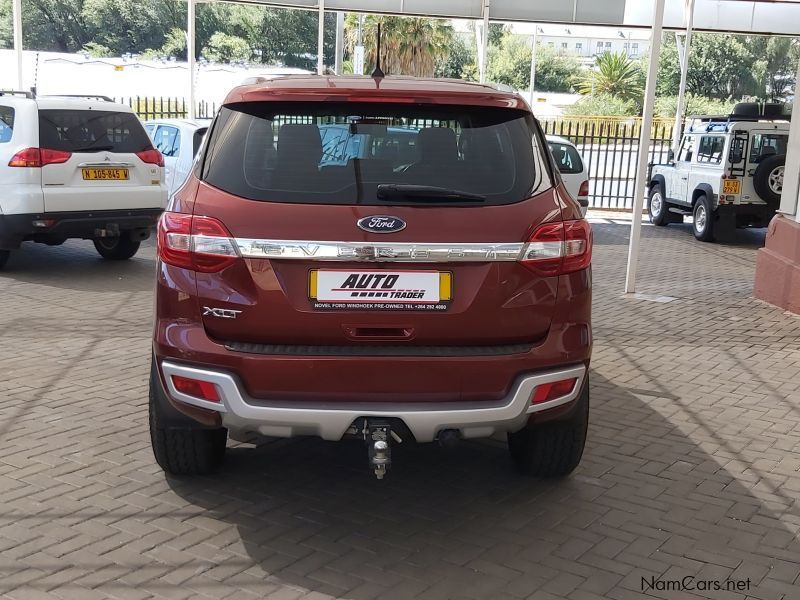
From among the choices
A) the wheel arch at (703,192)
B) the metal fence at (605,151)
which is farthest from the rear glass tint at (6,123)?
the wheel arch at (703,192)

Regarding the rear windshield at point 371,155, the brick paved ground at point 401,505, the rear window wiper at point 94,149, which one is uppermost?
the rear windshield at point 371,155

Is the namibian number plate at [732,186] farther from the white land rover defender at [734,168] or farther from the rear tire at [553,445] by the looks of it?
the rear tire at [553,445]

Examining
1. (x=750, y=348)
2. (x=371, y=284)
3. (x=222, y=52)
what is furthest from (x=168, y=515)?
(x=222, y=52)

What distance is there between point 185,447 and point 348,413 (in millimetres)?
1137

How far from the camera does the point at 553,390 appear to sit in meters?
3.72

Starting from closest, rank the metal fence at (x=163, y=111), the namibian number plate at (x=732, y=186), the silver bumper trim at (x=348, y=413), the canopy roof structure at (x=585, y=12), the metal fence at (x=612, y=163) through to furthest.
Result: the silver bumper trim at (x=348, y=413)
the namibian number plate at (x=732, y=186)
the canopy roof structure at (x=585, y=12)
the metal fence at (x=612, y=163)
the metal fence at (x=163, y=111)

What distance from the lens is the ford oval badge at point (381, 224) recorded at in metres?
3.55

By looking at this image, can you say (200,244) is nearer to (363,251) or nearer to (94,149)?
(363,251)

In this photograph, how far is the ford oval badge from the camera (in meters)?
3.55

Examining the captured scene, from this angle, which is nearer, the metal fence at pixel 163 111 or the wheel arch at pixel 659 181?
the wheel arch at pixel 659 181

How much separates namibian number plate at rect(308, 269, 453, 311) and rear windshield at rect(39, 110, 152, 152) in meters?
7.15

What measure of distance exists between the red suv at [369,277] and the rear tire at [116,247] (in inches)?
305

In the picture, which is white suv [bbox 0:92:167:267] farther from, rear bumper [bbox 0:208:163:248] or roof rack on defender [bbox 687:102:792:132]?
roof rack on defender [bbox 687:102:792:132]

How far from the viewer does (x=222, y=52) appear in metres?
51.3
